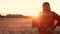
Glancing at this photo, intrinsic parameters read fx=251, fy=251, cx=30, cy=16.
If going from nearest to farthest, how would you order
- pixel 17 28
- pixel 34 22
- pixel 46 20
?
pixel 34 22
pixel 46 20
pixel 17 28

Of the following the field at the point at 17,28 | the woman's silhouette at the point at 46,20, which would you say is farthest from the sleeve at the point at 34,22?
the field at the point at 17,28

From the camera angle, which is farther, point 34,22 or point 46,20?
point 46,20

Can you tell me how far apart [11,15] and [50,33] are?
101 feet

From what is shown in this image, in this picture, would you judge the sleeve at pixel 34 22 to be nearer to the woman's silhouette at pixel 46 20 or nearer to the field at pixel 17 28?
the woman's silhouette at pixel 46 20

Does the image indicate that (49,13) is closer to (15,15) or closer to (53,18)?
(53,18)

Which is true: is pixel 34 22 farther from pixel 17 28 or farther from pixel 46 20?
pixel 17 28

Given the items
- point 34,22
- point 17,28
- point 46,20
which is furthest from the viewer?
point 17,28

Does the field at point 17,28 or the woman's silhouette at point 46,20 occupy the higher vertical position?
the woman's silhouette at point 46,20

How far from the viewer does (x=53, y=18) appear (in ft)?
21.2

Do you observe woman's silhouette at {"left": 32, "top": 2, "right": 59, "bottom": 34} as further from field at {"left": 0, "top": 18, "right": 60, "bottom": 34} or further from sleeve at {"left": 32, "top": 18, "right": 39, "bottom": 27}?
field at {"left": 0, "top": 18, "right": 60, "bottom": 34}

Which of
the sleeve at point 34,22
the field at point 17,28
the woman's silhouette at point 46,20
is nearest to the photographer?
the sleeve at point 34,22

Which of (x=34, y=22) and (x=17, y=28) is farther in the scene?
(x=17, y=28)

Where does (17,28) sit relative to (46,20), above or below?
below

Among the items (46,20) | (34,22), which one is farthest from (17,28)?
(34,22)
